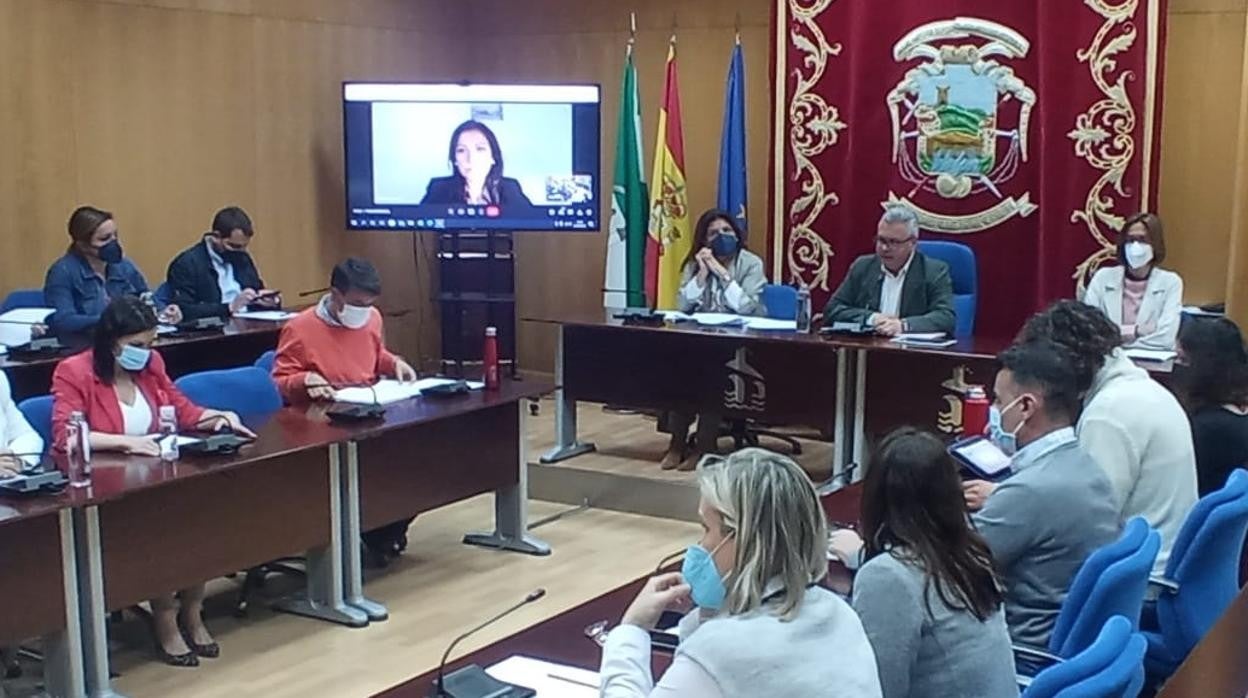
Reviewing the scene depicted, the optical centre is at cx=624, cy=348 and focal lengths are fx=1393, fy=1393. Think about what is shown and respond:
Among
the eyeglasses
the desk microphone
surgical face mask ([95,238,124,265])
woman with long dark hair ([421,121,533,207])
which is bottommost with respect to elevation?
the desk microphone

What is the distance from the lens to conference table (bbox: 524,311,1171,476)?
5.93 meters

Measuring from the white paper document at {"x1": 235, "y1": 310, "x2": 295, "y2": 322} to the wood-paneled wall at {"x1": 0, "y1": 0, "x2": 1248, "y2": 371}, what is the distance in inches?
30.3

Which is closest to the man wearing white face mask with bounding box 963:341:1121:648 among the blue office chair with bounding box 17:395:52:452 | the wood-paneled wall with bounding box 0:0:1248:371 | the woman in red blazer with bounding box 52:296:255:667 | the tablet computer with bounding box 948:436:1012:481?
the tablet computer with bounding box 948:436:1012:481

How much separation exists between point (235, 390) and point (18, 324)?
5.77ft

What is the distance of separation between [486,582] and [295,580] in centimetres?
73

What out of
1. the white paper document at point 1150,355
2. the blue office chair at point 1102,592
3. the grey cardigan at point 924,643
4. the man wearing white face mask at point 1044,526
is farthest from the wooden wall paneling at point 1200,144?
the grey cardigan at point 924,643

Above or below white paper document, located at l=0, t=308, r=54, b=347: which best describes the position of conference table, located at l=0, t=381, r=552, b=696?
below

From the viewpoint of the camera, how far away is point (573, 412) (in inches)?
285

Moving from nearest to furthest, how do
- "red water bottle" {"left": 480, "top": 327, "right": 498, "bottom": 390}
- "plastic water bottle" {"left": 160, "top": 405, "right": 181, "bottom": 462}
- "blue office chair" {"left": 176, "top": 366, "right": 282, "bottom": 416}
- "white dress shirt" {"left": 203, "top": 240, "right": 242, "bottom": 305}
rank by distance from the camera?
"plastic water bottle" {"left": 160, "top": 405, "right": 181, "bottom": 462}
"blue office chair" {"left": 176, "top": 366, "right": 282, "bottom": 416}
"red water bottle" {"left": 480, "top": 327, "right": 498, "bottom": 390}
"white dress shirt" {"left": 203, "top": 240, "right": 242, "bottom": 305}

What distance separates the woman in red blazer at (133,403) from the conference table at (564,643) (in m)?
1.90

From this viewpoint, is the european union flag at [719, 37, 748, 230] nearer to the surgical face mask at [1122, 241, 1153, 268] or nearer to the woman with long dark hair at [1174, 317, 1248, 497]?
the surgical face mask at [1122, 241, 1153, 268]

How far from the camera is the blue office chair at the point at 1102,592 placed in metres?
2.57

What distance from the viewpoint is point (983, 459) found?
11.9 ft

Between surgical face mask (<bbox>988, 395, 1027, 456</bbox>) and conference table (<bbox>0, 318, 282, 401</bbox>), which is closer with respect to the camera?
surgical face mask (<bbox>988, 395, 1027, 456</bbox>)
